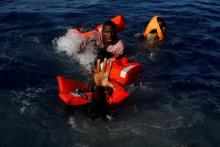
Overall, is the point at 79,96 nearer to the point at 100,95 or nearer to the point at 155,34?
the point at 100,95

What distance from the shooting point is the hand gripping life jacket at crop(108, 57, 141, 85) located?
8609mm

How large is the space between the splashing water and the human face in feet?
3.81

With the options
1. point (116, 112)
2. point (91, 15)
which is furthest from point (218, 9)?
point (116, 112)

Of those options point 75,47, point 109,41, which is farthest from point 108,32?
point 75,47

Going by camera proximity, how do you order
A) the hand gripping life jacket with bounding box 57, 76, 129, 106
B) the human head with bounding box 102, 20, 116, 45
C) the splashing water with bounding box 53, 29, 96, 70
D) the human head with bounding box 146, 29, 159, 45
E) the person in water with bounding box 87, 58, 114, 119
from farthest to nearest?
the human head with bounding box 146, 29, 159, 45 < the splashing water with bounding box 53, 29, 96, 70 < the human head with bounding box 102, 20, 116, 45 < the hand gripping life jacket with bounding box 57, 76, 129, 106 < the person in water with bounding box 87, 58, 114, 119

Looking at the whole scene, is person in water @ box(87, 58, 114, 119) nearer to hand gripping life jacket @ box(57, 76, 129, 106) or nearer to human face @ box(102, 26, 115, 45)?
hand gripping life jacket @ box(57, 76, 129, 106)

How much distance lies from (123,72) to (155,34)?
3440mm

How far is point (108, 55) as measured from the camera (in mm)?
9141

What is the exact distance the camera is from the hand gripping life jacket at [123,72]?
8.61m

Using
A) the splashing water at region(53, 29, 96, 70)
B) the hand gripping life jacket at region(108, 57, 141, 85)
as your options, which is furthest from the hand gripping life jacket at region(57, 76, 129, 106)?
the splashing water at region(53, 29, 96, 70)

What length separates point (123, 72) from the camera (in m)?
8.58

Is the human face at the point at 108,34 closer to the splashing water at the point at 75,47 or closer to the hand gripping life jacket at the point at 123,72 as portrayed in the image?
the hand gripping life jacket at the point at 123,72

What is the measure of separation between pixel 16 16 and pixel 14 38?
2.55 metres

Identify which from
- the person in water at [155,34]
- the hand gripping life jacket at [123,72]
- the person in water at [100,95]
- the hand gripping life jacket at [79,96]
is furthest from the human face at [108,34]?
the person in water at [155,34]
